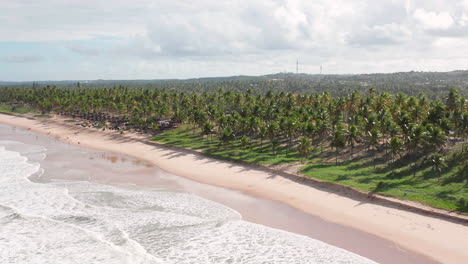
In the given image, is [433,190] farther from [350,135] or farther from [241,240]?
[241,240]

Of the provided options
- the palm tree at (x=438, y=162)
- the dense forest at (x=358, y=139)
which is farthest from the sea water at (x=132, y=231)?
the palm tree at (x=438, y=162)

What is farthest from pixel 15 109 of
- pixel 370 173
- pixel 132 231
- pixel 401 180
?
pixel 401 180

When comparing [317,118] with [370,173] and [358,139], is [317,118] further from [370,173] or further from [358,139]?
[370,173]

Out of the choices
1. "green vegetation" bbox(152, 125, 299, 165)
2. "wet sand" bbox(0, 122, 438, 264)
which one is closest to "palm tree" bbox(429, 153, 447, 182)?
"wet sand" bbox(0, 122, 438, 264)

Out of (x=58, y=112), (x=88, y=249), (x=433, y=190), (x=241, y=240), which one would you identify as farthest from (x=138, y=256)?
(x=58, y=112)

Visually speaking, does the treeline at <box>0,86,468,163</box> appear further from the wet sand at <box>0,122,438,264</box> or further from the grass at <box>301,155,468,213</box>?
the wet sand at <box>0,122,438,264</box>

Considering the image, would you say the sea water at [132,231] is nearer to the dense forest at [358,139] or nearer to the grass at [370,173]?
the grass at [370,173]

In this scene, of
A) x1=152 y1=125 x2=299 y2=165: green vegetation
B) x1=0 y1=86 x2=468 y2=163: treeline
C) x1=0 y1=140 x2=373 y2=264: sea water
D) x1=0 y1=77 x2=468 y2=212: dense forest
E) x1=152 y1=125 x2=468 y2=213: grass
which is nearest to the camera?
x1=0 y1=140 x2=373 y2=264: sea water
